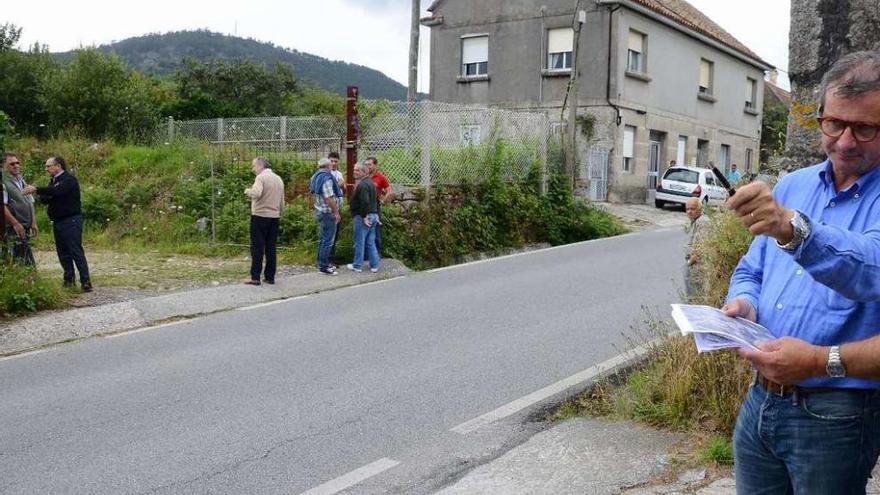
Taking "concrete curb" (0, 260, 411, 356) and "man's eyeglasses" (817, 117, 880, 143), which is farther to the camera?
"concrete curb" (0, 260, 411, 356)

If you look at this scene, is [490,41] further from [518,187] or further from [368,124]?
[368,124]

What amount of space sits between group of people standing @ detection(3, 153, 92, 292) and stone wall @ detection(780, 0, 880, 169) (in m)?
8.72

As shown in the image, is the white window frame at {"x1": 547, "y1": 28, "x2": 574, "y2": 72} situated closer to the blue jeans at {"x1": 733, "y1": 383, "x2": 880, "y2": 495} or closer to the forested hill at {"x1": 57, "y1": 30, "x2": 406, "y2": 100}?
the blue jeans at {"x1": 733, "y1": 383, "x2": 880, "y2": 495}

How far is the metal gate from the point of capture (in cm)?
2641

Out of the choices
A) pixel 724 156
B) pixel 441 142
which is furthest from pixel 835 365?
pixel 724 156

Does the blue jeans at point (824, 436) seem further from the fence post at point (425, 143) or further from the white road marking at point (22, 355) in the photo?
the fence post at point (425, 143)

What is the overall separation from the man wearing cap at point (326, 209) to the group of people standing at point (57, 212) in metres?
3.45

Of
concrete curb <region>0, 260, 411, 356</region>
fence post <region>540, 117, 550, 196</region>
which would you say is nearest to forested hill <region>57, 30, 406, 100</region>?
fence post <region>540, 117, 550, 196</region>

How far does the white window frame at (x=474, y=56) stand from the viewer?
28516mm

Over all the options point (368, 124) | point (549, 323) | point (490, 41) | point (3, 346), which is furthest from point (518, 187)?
point (490, 41)

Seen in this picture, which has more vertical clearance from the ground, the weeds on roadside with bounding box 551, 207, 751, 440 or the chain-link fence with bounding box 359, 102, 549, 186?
the chain-link fence with bounding box 359, 102, 549, 186

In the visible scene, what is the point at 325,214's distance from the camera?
12.3 metres

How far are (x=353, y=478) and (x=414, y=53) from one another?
20976mm

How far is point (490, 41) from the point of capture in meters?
28.4
